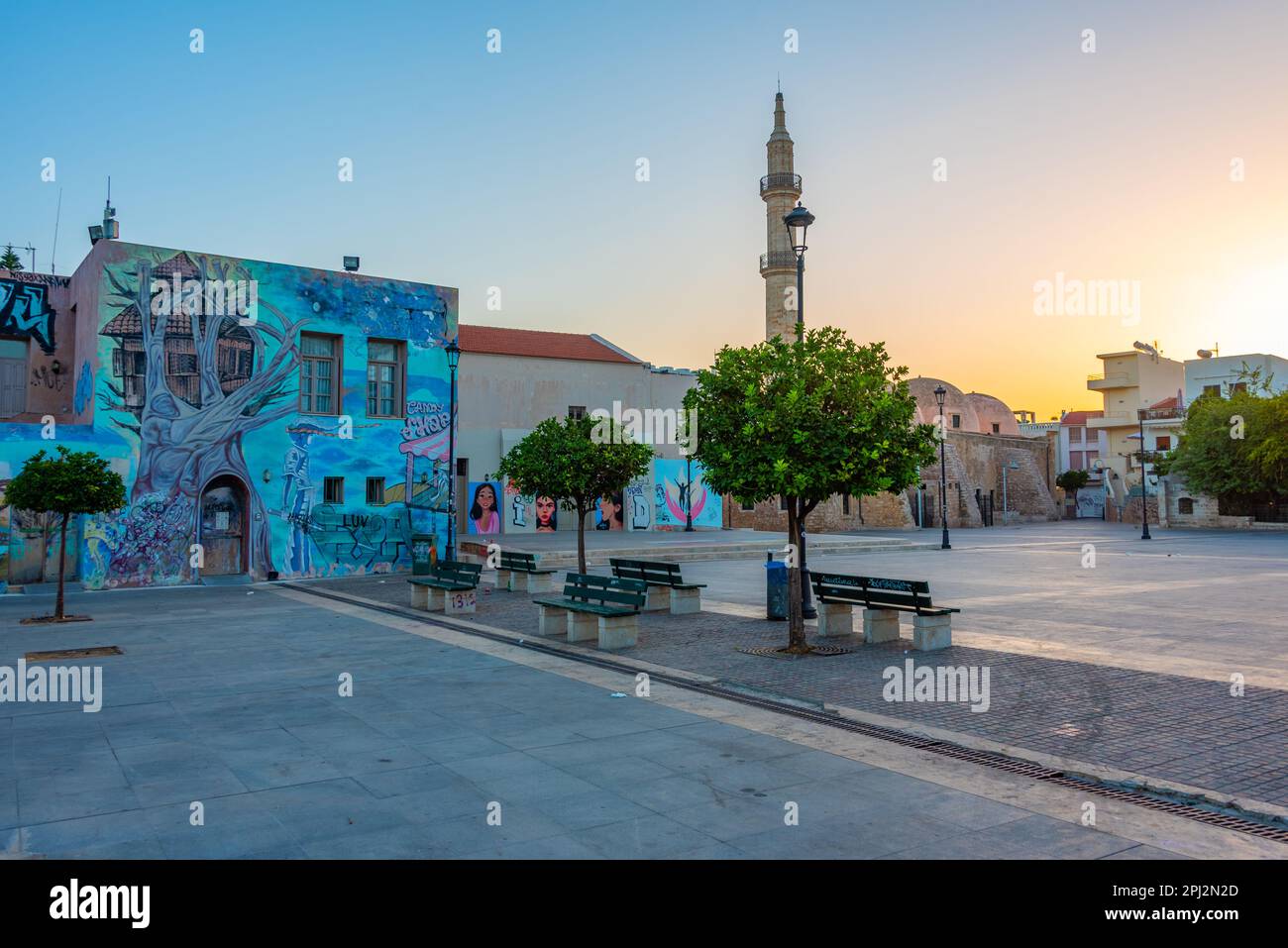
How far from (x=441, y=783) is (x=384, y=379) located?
22158mm

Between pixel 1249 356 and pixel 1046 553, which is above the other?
pixel 1249 356

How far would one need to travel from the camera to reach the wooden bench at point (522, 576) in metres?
19.1

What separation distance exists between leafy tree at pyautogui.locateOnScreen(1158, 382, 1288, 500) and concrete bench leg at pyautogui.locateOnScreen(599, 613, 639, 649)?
45024 millimetres

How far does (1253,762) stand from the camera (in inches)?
251

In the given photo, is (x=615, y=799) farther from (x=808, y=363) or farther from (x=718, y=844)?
(x=808, y=363)

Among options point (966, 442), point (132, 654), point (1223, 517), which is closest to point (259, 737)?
point (132, 654)

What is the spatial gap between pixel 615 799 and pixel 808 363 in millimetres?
7404

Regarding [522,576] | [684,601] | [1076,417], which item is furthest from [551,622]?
[1076,417]

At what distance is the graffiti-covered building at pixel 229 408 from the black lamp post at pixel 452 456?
2.37ft

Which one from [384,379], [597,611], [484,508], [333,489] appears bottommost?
[597,611]

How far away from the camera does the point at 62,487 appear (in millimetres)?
15234

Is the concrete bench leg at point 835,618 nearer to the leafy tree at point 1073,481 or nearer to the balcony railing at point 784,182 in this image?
the balcony railing at point 784,182

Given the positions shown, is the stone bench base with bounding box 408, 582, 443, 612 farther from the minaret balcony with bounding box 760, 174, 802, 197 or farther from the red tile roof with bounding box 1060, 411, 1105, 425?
the red tile roof with bounding box 1060, 411, 1105, 425

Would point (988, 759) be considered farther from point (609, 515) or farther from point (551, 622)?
point (609, 515)
